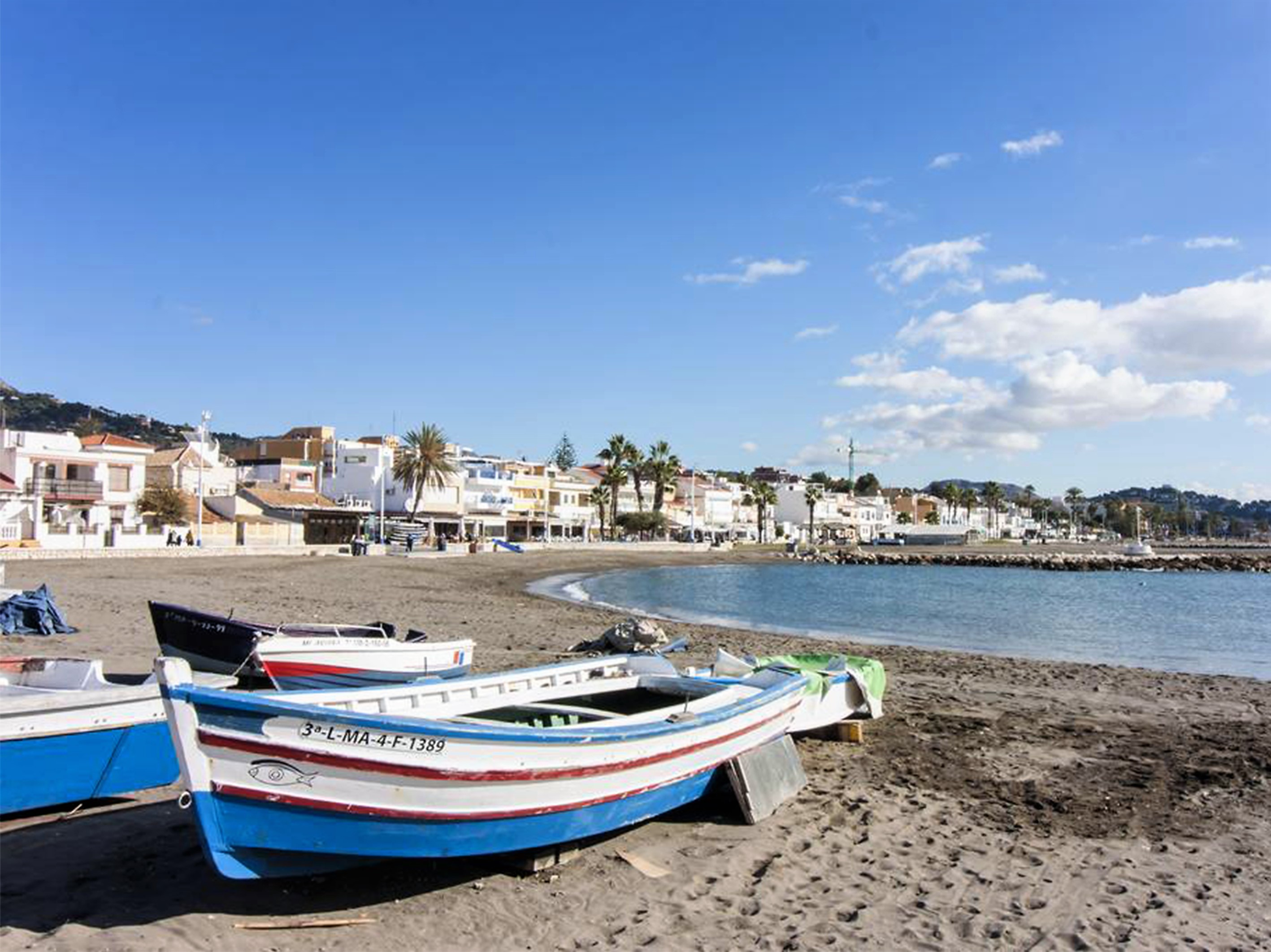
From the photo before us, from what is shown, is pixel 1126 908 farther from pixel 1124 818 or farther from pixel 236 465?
pixel 236 465

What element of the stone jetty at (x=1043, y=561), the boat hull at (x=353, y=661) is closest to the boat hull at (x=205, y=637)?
the boat hull at (x=353, y=661)

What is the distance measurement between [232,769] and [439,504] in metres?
82.1

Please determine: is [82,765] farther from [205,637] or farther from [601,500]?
[601,500]

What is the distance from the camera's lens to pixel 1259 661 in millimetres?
25797

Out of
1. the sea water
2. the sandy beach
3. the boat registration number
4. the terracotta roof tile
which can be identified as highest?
the terracotta roof tile

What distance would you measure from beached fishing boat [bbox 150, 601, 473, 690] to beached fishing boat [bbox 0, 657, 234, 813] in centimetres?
336

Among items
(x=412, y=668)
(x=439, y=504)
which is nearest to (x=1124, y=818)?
(x=412, y=668)

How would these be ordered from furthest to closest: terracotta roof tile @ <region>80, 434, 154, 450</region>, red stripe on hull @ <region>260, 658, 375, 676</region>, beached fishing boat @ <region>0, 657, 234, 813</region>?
terracotta roof tile @ <region>80, 434, 154, 450</region>, red stripe on hull @ <region>260, 658, 375, 676</region>, beached fishing boat @ <region>0, 657, 234, 813</region>

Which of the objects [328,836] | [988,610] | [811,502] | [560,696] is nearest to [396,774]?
[328,836]

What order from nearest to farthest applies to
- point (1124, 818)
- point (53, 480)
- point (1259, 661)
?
1. point (1124, 818)
2. point (1259, 661)
3. point (53, 480)

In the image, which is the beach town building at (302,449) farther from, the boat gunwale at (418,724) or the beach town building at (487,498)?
the boat gunwale at (418,724)

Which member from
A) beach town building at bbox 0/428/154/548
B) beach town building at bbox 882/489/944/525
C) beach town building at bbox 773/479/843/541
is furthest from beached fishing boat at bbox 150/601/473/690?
beach town building at bbox 882/489/944/525

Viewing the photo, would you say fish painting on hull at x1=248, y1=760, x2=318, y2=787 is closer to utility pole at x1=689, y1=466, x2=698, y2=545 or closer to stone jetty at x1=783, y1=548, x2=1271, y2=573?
stone jetty at x1=783, y1=548, x2=1271, y2=573

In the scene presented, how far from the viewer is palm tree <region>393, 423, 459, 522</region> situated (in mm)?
78125
